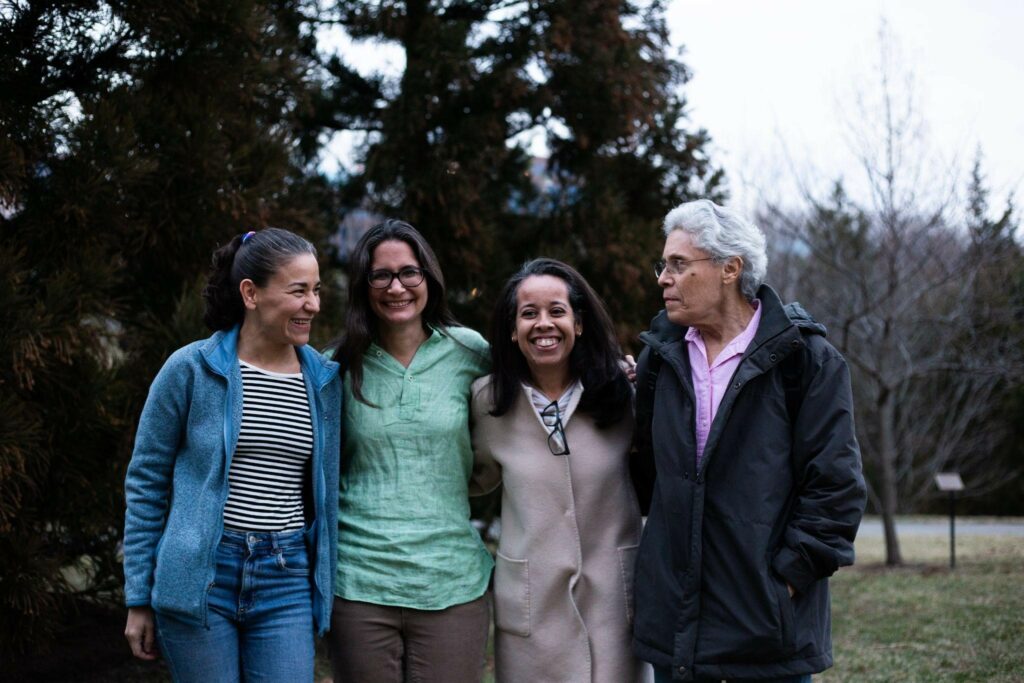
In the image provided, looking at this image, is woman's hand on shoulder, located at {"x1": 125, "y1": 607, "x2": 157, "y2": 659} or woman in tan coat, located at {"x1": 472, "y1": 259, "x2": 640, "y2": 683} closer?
woman's hand on shoulder, located at {"x1": 125, "y1": 607, "x2": 157, "y2": 659}

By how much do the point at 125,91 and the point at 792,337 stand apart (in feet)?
11.7

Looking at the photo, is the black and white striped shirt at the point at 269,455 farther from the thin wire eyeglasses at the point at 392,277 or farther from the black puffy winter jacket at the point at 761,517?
the black puffy winter jacket at the point at 761,517

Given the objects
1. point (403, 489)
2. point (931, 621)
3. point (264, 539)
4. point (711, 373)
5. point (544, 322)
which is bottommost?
Answer: point (931, 621)

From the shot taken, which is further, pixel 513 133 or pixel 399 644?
pixel 513 133

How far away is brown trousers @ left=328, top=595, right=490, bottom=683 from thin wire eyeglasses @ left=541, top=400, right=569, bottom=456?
57 centimetres

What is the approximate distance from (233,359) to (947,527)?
1687cm

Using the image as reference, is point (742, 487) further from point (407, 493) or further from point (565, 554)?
point (407, 493)

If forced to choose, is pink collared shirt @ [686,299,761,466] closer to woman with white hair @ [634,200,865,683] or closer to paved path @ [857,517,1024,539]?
woman with white hair @ [634,200,865,683]

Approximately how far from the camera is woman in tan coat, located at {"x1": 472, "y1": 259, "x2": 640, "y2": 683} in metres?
3.09

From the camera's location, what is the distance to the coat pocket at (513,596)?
311 cm

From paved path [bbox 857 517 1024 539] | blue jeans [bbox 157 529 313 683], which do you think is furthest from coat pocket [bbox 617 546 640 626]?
paved path [bbox 857 517 1024 539]

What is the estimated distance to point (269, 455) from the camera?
281cm

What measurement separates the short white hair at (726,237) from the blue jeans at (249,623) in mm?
1503

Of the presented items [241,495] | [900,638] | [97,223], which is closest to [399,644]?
[241,495]
